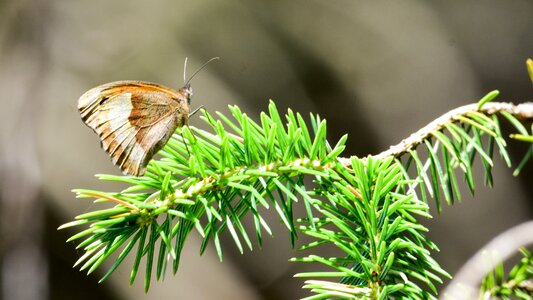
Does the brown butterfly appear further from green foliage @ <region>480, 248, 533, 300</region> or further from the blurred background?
the blurred background

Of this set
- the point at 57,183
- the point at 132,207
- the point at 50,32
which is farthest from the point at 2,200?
the point at 132,207

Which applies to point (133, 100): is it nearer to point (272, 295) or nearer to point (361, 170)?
point (361, 170)

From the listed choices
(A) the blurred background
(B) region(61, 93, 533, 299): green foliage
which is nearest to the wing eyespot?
(B) region(61, 93, 533, 299): green foliage

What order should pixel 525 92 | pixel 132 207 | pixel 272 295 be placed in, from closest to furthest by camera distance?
pixel 132 207 < pixel 525 92 < pixel 272 295

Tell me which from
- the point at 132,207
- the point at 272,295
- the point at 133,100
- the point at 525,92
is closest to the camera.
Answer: the point at 132,207

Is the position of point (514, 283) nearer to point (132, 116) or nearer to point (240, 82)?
point (132, 116)

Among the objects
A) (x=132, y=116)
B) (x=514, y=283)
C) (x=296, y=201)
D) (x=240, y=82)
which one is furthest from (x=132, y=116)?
(x=240, y=82)
